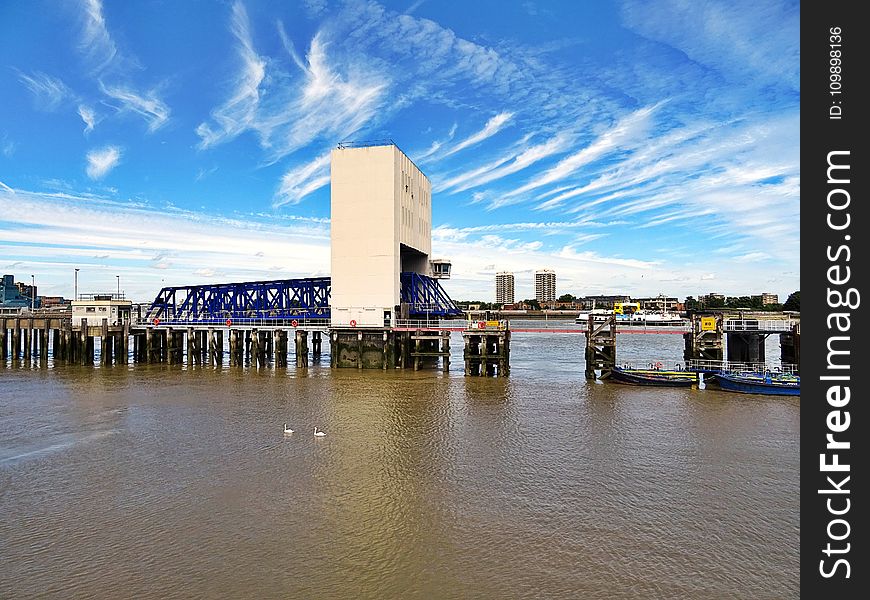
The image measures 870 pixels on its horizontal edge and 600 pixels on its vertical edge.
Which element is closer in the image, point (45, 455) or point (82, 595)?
point (82, 595)

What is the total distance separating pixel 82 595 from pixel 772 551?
1404cm

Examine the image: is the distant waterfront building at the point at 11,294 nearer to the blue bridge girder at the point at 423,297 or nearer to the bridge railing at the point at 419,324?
the blue bridge girder at the point at 423,297

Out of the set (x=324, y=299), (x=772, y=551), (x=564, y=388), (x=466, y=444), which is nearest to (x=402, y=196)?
(x=324, y=299)

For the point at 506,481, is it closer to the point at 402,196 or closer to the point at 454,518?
the point at 454,518

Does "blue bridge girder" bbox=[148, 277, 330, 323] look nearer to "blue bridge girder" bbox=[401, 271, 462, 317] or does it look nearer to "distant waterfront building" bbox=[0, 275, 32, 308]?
"blue bridge girder" bbox=[401, 271, 462, 317]

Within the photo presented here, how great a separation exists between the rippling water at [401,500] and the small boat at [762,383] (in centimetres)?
229

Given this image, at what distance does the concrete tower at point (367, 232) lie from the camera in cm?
4316

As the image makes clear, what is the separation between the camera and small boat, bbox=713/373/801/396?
30.6 m

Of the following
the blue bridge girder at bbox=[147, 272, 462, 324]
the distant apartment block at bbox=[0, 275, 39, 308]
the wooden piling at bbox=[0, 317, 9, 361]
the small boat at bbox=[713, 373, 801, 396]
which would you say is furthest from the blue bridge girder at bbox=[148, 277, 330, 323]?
the distant apartment block at bbox=[0, 275, 39, 308]

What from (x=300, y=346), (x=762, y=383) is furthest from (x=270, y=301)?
(x=762, y=383)

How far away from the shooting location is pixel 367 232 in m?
43.6

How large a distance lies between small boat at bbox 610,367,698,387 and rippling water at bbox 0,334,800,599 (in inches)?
215

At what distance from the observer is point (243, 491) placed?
50.8 feet

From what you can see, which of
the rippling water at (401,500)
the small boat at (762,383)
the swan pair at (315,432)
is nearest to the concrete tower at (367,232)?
the rippling water at (401,500)
